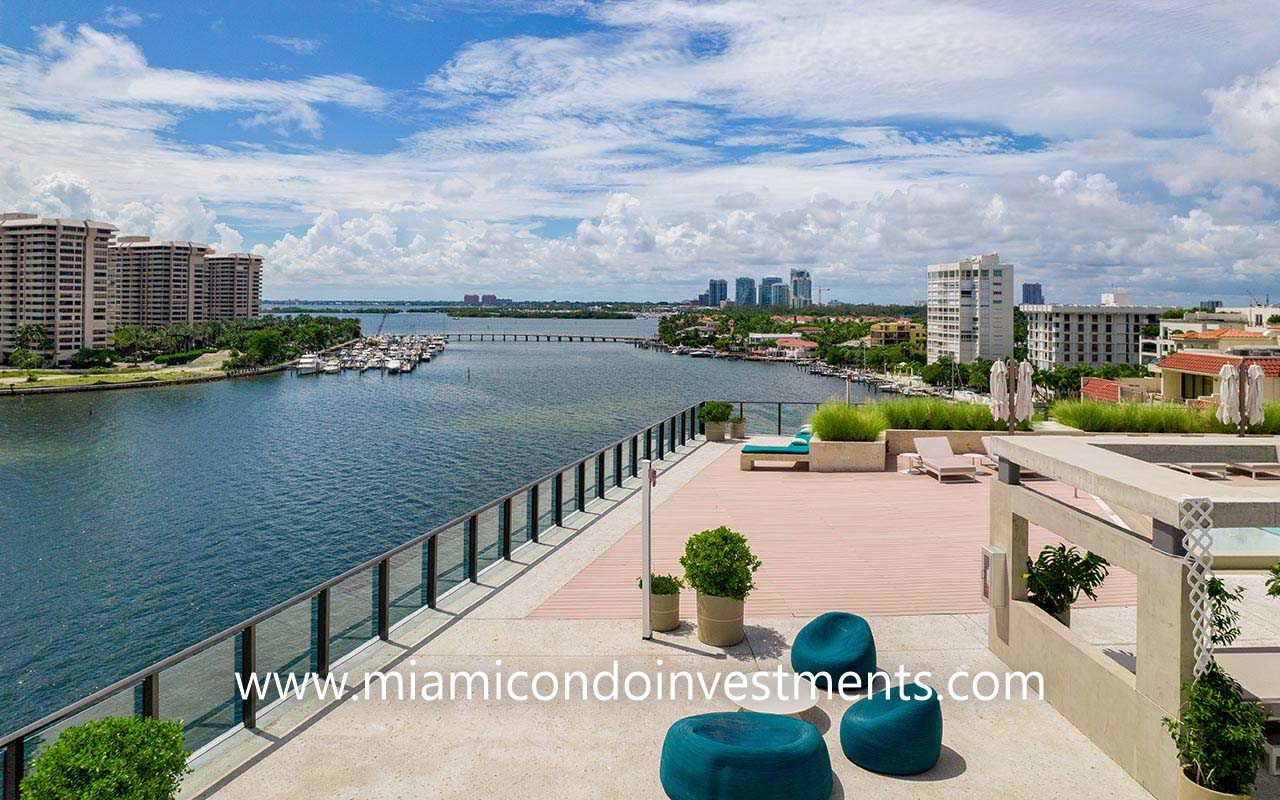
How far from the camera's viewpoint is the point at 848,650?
6.50 metres

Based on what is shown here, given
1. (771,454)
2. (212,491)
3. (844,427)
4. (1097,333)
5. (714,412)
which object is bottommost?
(212,491)

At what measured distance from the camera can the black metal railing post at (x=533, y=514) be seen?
1086cm

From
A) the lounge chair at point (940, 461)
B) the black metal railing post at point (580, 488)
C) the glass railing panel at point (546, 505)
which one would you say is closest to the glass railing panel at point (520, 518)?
the glass railing panel at point (546, 505)

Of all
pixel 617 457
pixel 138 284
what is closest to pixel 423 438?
pixel 617 457

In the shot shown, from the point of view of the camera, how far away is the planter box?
16.2 meters

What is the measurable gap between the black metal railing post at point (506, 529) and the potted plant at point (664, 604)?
2.94m

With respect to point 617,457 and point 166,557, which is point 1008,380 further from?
point 166,557

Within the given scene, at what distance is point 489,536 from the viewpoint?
9641 mm

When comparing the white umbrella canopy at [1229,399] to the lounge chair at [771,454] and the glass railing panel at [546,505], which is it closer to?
the lounge chair at [771,454]

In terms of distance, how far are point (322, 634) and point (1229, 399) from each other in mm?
16944

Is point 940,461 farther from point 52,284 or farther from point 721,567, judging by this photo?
point 52,284

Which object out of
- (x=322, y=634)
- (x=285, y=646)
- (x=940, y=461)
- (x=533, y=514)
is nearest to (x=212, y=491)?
(x=533, y=514)

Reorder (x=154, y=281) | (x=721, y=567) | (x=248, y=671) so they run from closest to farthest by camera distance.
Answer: (x=248, y=671) < (x=721, y=567) < (x=154, y=281)

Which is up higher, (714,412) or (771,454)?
(714,412)
